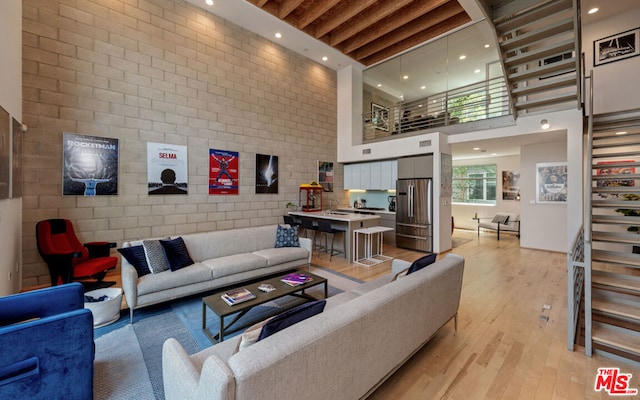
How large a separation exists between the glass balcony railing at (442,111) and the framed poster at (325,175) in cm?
151

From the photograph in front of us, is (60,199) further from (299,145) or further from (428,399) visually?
(428,399)

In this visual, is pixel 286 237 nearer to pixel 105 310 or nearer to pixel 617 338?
pixel 105 310

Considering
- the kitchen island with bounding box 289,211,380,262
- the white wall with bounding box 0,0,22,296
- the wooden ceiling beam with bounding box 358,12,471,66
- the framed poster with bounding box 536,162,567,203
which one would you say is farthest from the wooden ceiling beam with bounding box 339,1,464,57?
the white wall with bounding box 0,0,22,296

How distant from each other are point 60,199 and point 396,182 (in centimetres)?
658

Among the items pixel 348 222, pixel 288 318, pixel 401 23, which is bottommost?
pixel 288 318

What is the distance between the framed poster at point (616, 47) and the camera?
17.4 ft

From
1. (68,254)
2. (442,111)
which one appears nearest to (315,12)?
(442,111)

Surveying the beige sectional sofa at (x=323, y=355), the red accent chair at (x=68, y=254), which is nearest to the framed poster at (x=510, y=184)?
the beige sectional sofa at (x=323, y=355)

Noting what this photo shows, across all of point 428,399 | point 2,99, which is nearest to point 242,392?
point 428,399

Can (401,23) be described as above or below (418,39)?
below

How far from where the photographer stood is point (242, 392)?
100 centimetres

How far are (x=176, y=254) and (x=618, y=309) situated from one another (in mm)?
4855

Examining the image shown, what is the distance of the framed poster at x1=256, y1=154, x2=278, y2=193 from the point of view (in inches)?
242

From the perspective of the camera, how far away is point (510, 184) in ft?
28.3
